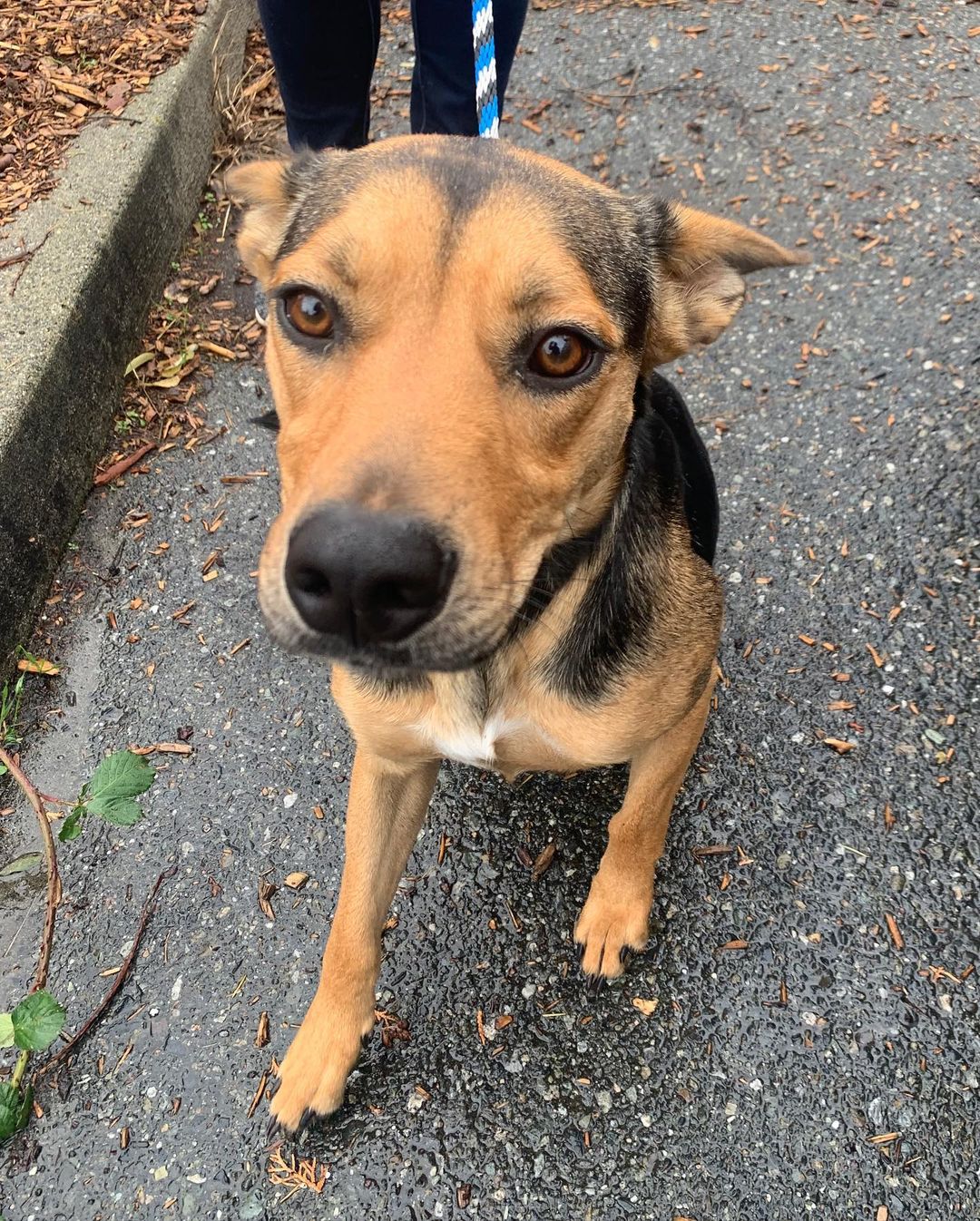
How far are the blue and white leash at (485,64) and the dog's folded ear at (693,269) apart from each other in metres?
0.68

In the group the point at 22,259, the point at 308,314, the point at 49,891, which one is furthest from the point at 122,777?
the point at 22,259

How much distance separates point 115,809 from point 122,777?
0.10 metres

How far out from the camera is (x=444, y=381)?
6.04ft

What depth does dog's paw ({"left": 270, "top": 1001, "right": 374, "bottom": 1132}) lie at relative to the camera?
264 centimetres

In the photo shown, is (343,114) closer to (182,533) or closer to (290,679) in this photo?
(182,533)

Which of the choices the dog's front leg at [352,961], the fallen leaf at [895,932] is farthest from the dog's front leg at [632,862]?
the fallen leaf at [895,932]

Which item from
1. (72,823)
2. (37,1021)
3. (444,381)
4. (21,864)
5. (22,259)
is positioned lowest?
(21,864)

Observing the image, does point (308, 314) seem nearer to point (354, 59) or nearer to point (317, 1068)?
point (317, 1068)

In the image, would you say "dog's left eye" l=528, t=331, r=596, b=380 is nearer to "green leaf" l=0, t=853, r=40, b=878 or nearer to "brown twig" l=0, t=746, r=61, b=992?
"brown twig" l=0, t=746, r=61, b=992

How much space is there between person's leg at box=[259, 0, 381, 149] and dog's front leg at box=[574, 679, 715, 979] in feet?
8.49

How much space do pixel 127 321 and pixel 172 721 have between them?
83.4 inches

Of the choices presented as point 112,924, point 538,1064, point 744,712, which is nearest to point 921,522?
point 744,712

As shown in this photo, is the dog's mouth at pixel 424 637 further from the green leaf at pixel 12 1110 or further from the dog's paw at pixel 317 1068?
the green leaf at pixel 12 1110

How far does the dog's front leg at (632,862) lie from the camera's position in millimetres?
2818
